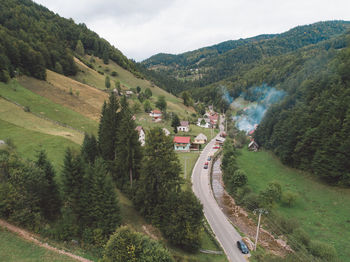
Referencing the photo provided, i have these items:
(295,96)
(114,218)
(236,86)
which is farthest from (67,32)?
(114,218)

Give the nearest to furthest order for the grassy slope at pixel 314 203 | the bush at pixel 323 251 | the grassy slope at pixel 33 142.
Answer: the bush at pixel 323 251 < the grassy slope at pixel 314 203 < the grassy slope at pixel 33 142

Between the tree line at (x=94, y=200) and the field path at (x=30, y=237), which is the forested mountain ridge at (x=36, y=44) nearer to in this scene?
the tree line at (x=94, y=200)

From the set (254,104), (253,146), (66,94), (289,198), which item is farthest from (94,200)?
(254,104)

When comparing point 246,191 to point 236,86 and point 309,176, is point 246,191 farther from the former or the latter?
point 236,86

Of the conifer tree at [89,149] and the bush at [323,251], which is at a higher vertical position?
the conifer tree at [89,149]

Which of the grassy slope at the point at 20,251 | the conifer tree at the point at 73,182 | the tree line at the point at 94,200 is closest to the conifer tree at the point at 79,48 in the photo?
the tree line at the point at 94,200

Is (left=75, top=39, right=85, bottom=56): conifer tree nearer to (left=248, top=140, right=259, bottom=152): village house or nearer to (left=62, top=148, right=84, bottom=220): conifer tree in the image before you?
(left=248, top=140, right=259, bottom=152): village house

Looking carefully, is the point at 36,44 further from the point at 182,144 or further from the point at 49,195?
the point at 49,195
